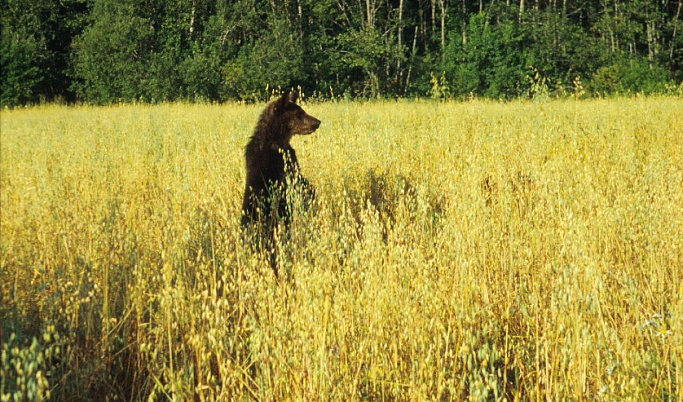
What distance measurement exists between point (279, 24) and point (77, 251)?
23024mm

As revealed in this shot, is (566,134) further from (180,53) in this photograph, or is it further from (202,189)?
(180,53)

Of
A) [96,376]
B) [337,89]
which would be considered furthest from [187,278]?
[337,89]

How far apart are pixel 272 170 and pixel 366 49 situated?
23.1 metres

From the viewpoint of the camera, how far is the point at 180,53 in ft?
73.9

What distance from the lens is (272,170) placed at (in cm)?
437

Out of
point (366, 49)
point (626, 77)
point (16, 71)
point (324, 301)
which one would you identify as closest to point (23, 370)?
point (324, 301)

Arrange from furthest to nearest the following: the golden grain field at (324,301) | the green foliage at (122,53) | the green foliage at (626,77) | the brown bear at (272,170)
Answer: the green foliage at (626,77) → the green foliage at (122,53) → the brown bear at (272,170) → the golden grain field at (324,301)

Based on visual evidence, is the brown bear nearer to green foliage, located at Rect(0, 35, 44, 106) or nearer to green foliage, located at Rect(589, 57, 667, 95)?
green foliage, located at Rect(0, 35, 44, 106)

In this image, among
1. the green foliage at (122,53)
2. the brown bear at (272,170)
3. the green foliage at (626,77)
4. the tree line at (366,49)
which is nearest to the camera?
the brown bear at (272,170)

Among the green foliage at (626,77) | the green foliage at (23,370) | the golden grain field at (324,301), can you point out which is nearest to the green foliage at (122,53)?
the golden grain field at (324,301)

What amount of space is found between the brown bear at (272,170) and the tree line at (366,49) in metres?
10.9

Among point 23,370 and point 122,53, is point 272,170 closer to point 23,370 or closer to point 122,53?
point 23,370

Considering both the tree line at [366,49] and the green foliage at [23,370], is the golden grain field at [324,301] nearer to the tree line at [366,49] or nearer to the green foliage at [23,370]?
the green foliage at [23,370]

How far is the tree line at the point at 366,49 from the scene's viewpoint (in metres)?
20.4
